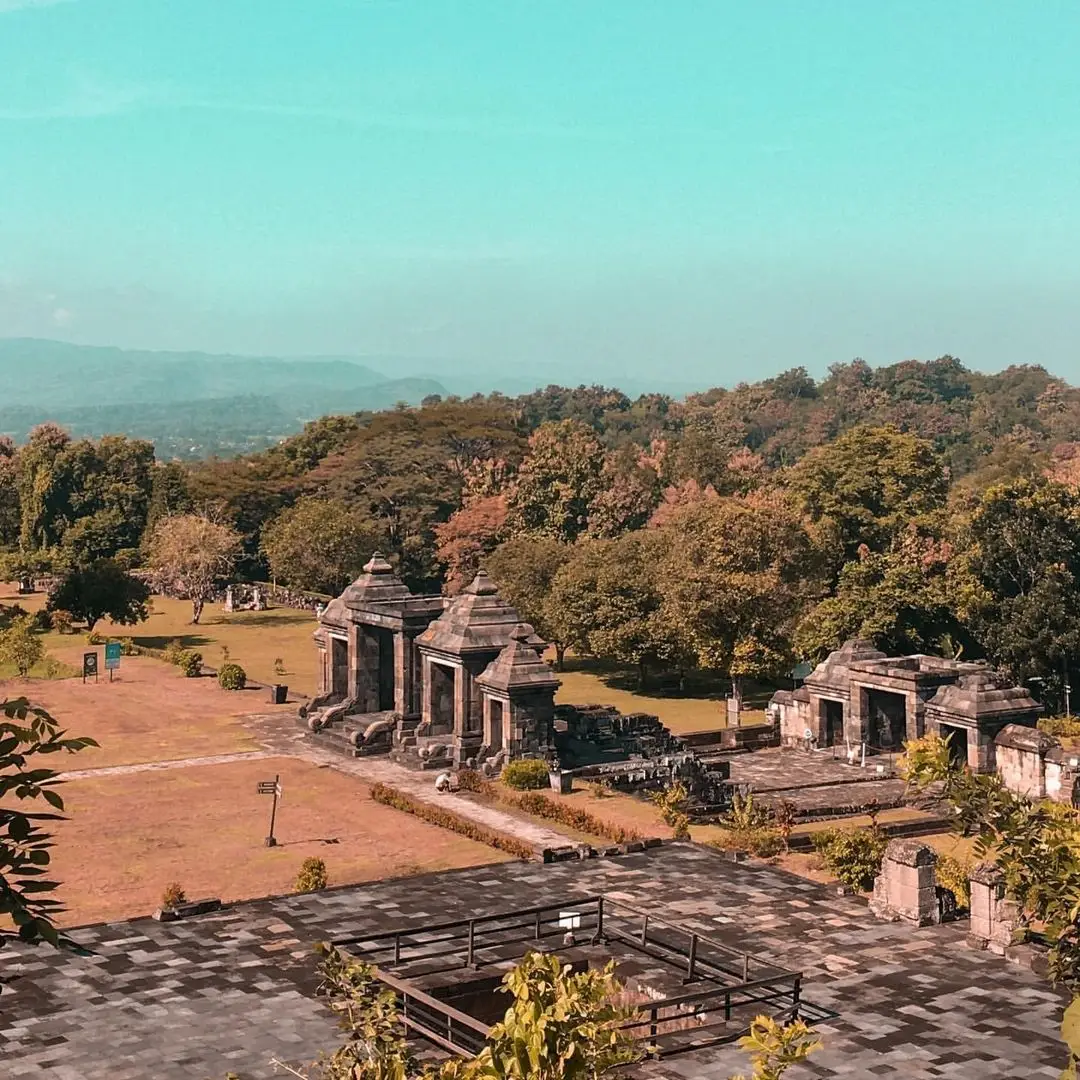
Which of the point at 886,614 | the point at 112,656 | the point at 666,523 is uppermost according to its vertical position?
the point at 666,523

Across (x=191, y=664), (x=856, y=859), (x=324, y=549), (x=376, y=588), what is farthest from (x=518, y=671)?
(x=324, y=549)

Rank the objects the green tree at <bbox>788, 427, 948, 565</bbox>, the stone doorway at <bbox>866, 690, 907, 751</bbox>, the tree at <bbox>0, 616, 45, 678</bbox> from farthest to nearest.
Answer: the green tree at <bbox>788, 427, 948, 565</bbox>
the tree at <bbox>0, 616, 45, 678</bbox>
the stone doorway at <bbox>866, 690, 907, 751</bbox>

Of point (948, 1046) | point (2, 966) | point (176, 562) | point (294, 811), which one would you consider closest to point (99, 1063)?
point (2, 966)

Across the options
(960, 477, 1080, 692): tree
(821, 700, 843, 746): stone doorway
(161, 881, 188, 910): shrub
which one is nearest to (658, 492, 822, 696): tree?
(821, 700, 843, 746): stone doorway

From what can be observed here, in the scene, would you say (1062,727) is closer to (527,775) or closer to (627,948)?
(527,775)

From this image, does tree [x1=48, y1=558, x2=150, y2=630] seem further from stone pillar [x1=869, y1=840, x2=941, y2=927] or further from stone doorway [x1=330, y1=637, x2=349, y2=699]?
stone pillar [x1=869, y1=840, x2=941, y2=927]

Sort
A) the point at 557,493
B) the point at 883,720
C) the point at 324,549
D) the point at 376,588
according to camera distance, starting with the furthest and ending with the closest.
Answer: the point at 557,493
the point at 324,549
the point at 376,588
the point at 883,720
